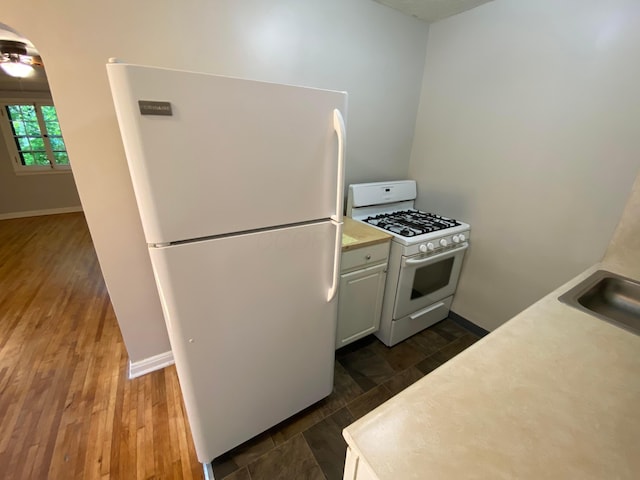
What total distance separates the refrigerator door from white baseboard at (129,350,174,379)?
139 centimetres

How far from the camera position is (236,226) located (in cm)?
101

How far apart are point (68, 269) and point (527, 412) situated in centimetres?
416

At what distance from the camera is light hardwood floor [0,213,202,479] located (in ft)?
4.33

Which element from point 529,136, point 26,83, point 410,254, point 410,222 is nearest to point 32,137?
point 26,83

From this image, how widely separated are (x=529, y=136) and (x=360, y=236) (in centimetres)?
126

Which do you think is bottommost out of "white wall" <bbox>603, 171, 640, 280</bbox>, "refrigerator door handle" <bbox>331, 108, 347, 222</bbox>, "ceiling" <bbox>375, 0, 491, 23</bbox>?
"white wall" <bbox>603, 171, 640, 280</bbox>

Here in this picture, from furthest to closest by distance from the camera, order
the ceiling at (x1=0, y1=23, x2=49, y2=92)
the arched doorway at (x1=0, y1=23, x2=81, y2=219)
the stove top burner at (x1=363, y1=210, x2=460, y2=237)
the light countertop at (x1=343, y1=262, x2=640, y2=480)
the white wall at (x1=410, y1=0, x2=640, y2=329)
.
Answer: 1. the arched doorway at (x1=0, y1=23, x2=81, y2=219)
2. the ceiling at (x1=0, y1=23, x2=49, y2=92)
3. the stove top burner at (x1=363, y1=210, x2=460, y2=237)
4. the white wall at (x1=410, y1=0, x2=640, y2=329)
5. the light countertop at (x1=343, y1=262, x2=640, y2=480)

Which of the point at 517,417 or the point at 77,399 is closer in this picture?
the point at 517,417

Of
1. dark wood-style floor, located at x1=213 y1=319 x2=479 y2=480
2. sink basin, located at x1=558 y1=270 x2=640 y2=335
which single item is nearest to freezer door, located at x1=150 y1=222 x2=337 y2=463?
dark wood-style floor, located at x1=213 y1=319 x2=479 y2=480

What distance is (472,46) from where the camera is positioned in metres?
1.91

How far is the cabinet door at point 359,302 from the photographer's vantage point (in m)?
1.76

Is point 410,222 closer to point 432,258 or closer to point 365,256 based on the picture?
point 432,258

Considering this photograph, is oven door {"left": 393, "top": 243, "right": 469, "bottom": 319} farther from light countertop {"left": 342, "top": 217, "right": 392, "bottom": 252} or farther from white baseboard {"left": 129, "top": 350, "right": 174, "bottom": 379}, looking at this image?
white baseboard {"left": 129, "top": 350, "right": 174, "bottom": 379}

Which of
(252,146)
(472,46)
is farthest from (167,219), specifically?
(472,46)
